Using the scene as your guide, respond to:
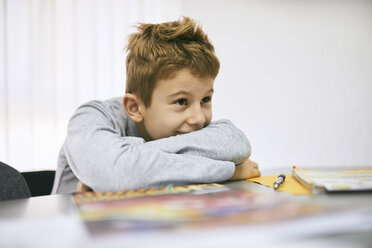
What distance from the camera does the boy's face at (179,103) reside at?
0.77 meters

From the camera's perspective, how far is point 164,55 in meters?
0.79

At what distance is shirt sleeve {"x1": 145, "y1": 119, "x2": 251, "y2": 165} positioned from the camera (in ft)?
2.08

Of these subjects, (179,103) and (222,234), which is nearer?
(222,234)

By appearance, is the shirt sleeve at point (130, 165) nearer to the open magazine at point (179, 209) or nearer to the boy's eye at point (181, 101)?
the open magazine at point (179, 209)

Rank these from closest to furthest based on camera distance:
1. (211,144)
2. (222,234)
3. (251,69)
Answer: (222,234) → (211,144) → (251,69)

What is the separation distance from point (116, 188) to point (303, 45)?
256 cm

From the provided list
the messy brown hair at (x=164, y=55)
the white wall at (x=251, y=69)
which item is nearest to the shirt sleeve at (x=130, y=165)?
the messy brown hair at (x=164, y=55)

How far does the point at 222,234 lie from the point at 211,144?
0.39 meters

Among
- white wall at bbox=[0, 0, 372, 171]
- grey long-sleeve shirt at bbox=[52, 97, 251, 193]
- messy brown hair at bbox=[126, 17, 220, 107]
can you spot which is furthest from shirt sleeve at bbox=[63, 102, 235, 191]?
white wall at bbox=[0, 0, 372, 171]

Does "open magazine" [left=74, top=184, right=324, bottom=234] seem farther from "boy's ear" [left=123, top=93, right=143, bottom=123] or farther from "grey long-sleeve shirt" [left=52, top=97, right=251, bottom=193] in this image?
"boy's ear" [left=123, top=93, right=143, bottom=123]

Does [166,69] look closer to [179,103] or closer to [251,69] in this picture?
[179,103]

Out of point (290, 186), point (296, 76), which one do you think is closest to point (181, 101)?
point (290, 186)

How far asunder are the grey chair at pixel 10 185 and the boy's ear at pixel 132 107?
348 millimetres

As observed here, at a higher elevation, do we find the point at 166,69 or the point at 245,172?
the point at 166,69
